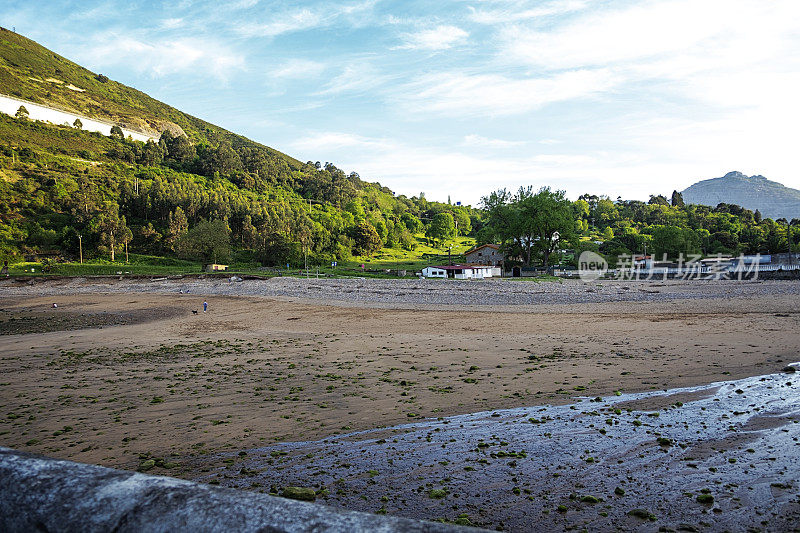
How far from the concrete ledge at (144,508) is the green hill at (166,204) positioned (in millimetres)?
73434

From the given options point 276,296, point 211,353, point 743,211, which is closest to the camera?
point 211,353

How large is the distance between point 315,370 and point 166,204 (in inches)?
3992

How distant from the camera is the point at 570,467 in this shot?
5.92m

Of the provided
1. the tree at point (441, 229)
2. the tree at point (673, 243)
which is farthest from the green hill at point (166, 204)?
the tree at point (673, 243)

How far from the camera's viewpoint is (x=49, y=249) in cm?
7719

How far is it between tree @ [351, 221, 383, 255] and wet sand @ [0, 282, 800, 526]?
227ft

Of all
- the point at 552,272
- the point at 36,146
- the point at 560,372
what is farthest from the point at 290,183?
the point at 560,372

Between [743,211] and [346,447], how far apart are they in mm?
184699

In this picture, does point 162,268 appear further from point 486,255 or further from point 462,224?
point 462,224

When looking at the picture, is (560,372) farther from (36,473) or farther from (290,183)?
(290,183)

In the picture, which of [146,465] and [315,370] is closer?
[146,465]

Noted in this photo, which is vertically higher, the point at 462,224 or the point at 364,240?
the point at 462,224

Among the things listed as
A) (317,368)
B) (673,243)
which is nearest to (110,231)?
(317,368)

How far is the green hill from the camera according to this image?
77438mm
